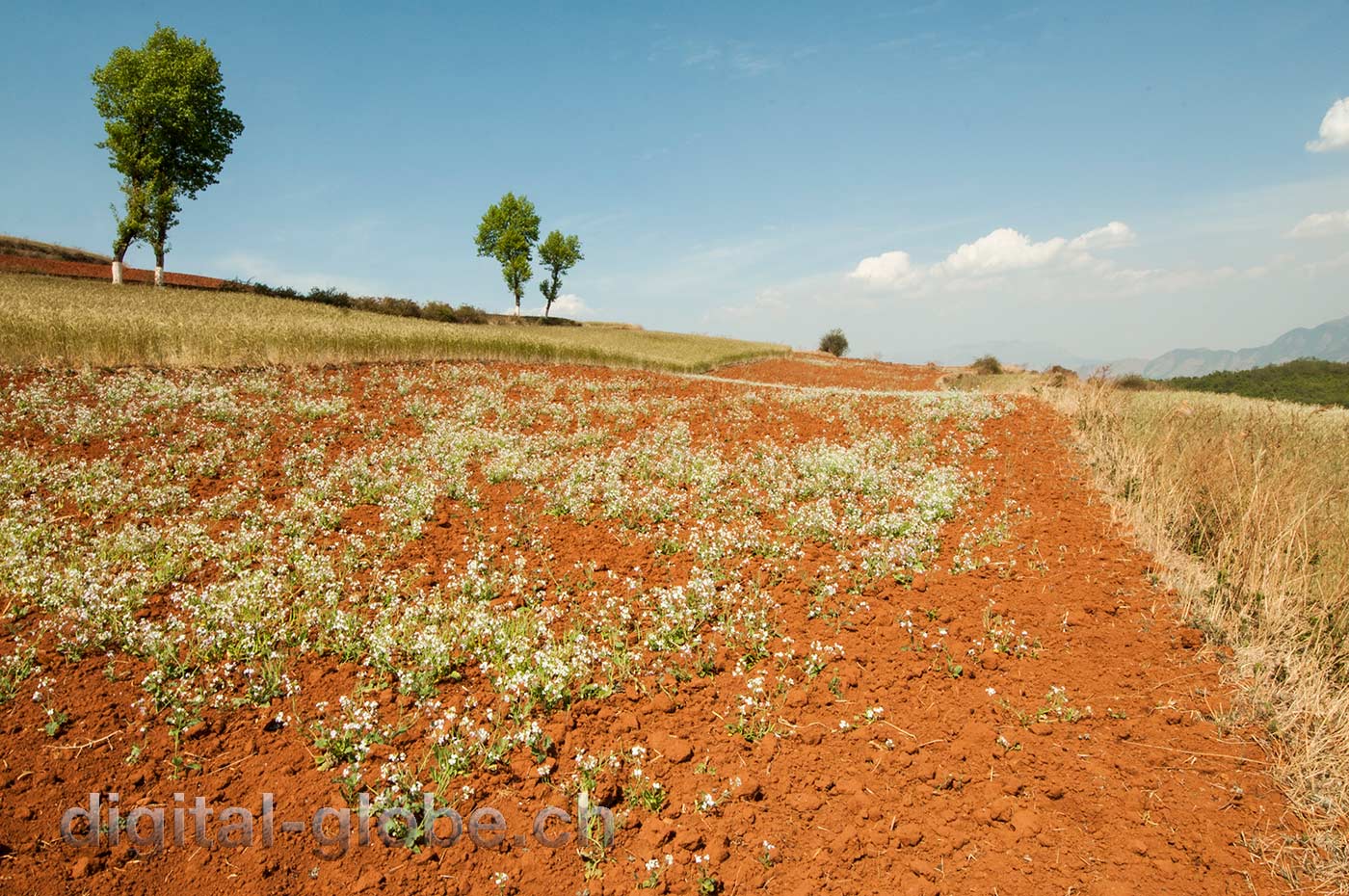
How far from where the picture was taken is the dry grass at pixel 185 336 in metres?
15.8

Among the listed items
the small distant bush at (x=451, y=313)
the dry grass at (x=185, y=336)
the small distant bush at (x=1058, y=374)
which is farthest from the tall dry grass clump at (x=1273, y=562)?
the small distant bush at (x=451, y=313)

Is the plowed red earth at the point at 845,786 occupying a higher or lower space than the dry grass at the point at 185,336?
lower

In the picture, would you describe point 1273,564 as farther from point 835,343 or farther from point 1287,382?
point 835,343

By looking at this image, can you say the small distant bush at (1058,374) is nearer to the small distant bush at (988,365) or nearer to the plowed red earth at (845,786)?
the small distant bush at (988,365)

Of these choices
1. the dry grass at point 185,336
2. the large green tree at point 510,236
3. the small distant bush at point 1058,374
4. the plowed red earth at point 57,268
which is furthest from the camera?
the large green tree at point 510,236

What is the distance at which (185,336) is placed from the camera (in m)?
18.4

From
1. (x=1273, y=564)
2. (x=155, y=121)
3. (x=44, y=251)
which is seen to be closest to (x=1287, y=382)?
(x=1273, y=564)

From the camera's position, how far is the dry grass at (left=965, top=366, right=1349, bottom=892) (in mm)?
4707

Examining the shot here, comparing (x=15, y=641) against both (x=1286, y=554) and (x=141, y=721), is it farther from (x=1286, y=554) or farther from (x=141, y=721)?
(x=1286, y=554)

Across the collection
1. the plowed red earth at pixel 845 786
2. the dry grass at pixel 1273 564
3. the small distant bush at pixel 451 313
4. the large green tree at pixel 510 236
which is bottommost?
the plowed red earth at pixel 845 786

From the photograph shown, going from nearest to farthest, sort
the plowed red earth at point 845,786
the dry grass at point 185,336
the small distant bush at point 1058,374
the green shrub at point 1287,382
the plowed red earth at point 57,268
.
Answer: the plowed red earth at point 845,786, the dry grass at point 185,336, the small distant bush at point 1058,374, the green shrub at point 1287,382, the plowed red earth at point 57,268

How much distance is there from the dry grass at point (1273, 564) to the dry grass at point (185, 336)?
23.9m

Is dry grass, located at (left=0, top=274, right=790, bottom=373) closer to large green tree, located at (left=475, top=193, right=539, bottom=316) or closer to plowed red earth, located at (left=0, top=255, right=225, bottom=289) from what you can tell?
plowed red earth, located at (left=0, top=255, right=225, bottom=289)

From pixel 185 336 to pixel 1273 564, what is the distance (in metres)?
25.7
